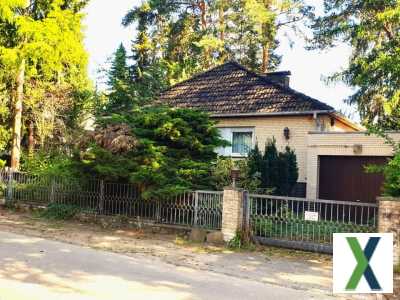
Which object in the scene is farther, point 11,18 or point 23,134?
point 23,134

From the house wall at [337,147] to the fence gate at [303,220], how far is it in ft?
16.7

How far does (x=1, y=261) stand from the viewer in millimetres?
8656

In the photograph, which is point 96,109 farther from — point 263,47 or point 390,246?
point 390,246

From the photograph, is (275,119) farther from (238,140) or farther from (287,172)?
(287,172)

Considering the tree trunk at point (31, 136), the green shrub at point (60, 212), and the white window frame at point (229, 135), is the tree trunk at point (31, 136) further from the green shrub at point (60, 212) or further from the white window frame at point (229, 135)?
the white window frame at point (229, 135)

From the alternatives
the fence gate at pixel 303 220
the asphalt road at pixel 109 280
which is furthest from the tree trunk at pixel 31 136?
the fence gate at pixel 303 220

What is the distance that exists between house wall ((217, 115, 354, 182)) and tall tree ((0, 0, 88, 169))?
7941 millimetres

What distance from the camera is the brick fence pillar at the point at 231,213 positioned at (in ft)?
37.2

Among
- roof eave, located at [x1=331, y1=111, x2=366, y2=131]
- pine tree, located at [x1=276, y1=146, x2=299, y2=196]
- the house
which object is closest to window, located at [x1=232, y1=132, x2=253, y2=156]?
the house

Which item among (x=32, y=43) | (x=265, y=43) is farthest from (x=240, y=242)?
(x=265, y=43)

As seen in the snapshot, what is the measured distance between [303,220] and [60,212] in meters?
8.01

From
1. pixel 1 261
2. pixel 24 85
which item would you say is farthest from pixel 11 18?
pixel 1 261

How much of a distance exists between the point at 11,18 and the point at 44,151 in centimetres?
690

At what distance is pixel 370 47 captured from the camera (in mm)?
25688
